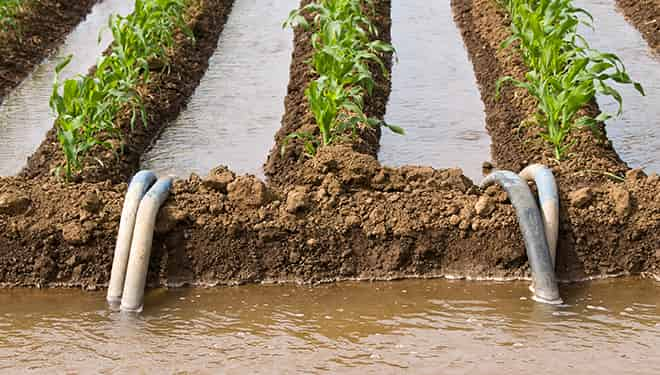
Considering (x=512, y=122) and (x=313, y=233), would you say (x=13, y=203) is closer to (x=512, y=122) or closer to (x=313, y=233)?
(x=313, y=233)

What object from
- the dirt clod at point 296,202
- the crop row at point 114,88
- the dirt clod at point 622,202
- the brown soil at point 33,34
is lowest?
the dirt clod at point 296,202

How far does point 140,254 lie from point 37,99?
3.70m

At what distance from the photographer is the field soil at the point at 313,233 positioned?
5.43 m

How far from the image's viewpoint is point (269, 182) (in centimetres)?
655

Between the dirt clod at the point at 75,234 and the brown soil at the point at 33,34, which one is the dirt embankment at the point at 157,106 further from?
the brown soil at the point at 33,34

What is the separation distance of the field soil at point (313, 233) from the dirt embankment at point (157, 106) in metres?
0.79

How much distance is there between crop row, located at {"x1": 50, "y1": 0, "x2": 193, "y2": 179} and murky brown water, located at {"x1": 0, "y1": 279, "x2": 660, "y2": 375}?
4.06ft

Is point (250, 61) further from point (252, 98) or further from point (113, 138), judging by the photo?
point (113, 138)

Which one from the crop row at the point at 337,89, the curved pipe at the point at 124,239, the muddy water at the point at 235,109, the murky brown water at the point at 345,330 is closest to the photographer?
the murky brown water at the point at 345,330

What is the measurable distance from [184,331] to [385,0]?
7108 mm

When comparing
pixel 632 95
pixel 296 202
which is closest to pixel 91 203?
pixel 296 202

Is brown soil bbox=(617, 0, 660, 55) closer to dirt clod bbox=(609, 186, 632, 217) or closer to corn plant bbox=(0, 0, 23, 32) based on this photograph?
dirt clod bbox=(609, 186, 632, 217)

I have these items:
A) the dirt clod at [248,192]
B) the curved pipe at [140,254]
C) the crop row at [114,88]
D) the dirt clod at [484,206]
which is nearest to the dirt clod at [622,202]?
the dirt clod at [484,206]

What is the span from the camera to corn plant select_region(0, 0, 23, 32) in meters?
9.80
